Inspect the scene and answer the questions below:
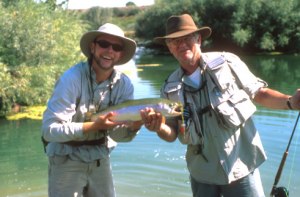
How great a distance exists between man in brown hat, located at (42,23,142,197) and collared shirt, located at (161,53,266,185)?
52 cm

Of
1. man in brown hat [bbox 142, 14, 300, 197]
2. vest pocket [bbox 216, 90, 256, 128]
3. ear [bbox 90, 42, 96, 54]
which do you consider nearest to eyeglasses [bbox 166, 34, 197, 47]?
man in brown hat [bbox 142, 14, 300, 197]

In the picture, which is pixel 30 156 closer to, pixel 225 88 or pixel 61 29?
pixel 225 88

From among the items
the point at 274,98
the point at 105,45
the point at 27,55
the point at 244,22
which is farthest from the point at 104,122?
the point at 244,22

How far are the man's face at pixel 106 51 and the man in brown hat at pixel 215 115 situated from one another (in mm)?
472

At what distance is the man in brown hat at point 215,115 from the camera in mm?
3625

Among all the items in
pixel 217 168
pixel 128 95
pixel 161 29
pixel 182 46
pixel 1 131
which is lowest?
pixel 161 29

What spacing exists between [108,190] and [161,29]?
5354cm

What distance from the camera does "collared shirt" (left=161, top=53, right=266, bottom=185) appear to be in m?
3.62

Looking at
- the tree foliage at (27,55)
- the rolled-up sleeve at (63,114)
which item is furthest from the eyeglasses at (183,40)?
the tree foliage at (27,55)

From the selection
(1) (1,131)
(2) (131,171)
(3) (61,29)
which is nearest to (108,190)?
(2) (131,171)

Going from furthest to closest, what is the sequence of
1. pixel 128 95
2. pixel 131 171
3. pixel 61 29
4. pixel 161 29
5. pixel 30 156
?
1. pixel 161 29
2. pixel 61 29
3. pixel 30 156
4. pixel 131 171
5. pixel 128 95

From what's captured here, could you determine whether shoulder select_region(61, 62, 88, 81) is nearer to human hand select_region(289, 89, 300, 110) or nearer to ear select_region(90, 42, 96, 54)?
ear select_region(90, 42, 96, 54)

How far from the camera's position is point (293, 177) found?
8.28 metres

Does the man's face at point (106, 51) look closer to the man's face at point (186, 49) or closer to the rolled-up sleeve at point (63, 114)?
the rolled-up sleeve at point (63, 114)
